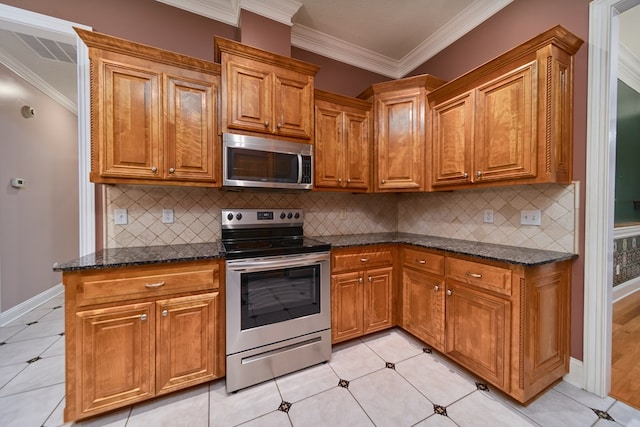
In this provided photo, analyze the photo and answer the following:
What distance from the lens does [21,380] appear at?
1.69 metres

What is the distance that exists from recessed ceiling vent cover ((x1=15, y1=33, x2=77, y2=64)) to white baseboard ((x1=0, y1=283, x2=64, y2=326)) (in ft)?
8.57

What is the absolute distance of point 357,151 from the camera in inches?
98.6

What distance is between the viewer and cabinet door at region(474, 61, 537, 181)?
63.9 inches

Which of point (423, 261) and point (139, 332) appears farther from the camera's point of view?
point (423, 261)

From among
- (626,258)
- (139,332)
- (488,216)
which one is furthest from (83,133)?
(626,258)

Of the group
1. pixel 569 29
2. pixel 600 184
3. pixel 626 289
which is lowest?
→ pixel 626 289

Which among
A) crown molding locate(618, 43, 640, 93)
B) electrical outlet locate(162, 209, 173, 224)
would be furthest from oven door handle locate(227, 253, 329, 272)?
crown molding locate(618, 43, 640, 93)

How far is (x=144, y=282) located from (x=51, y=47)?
2.33 m

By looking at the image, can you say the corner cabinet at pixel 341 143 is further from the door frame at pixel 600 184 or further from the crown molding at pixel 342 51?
the door frame at pixel 600 184

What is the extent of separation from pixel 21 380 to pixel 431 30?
4547mm

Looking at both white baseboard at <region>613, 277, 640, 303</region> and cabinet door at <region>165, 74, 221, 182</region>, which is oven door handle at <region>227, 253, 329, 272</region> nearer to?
cabinet door at <region>165, 74, 221, 182</region>

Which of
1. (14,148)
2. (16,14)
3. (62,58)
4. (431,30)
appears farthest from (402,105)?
(14,148)

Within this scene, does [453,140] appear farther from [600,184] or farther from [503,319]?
[503,319]

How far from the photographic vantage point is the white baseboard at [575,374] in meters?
1.65
